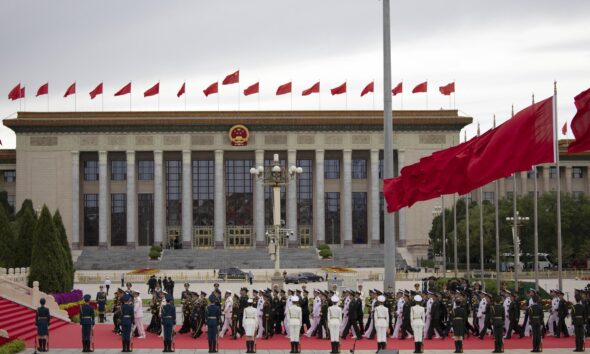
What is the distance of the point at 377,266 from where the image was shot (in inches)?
3199

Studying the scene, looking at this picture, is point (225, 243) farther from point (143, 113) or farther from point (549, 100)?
point (549, 100)

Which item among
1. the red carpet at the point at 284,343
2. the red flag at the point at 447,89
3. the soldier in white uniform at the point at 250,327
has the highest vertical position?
the red flag at the point at 447,89

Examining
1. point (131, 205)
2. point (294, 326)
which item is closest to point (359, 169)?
point (131, 205)

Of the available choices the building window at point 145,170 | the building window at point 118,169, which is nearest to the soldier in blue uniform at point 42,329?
the building window at point 145,170

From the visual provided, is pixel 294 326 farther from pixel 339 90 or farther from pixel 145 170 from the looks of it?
pixel 145 170

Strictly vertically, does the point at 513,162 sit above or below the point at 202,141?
below

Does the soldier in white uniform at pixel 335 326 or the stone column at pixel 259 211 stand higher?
the stone column at pixel 259 211

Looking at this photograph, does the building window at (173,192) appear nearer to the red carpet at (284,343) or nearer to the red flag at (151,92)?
the red flag at (151,92)

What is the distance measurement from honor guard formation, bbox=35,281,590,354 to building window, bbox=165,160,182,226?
6266 centimetres

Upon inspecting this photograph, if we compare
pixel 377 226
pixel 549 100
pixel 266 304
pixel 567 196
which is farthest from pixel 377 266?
pixel 549 100

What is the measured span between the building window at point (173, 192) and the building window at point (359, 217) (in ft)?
56.9

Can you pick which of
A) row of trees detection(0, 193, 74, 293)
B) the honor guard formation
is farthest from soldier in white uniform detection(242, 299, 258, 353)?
row of trees detection(0, 193, 74, 293)

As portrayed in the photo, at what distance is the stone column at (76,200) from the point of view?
89.2 m

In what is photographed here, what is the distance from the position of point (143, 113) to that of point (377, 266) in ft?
90.6
